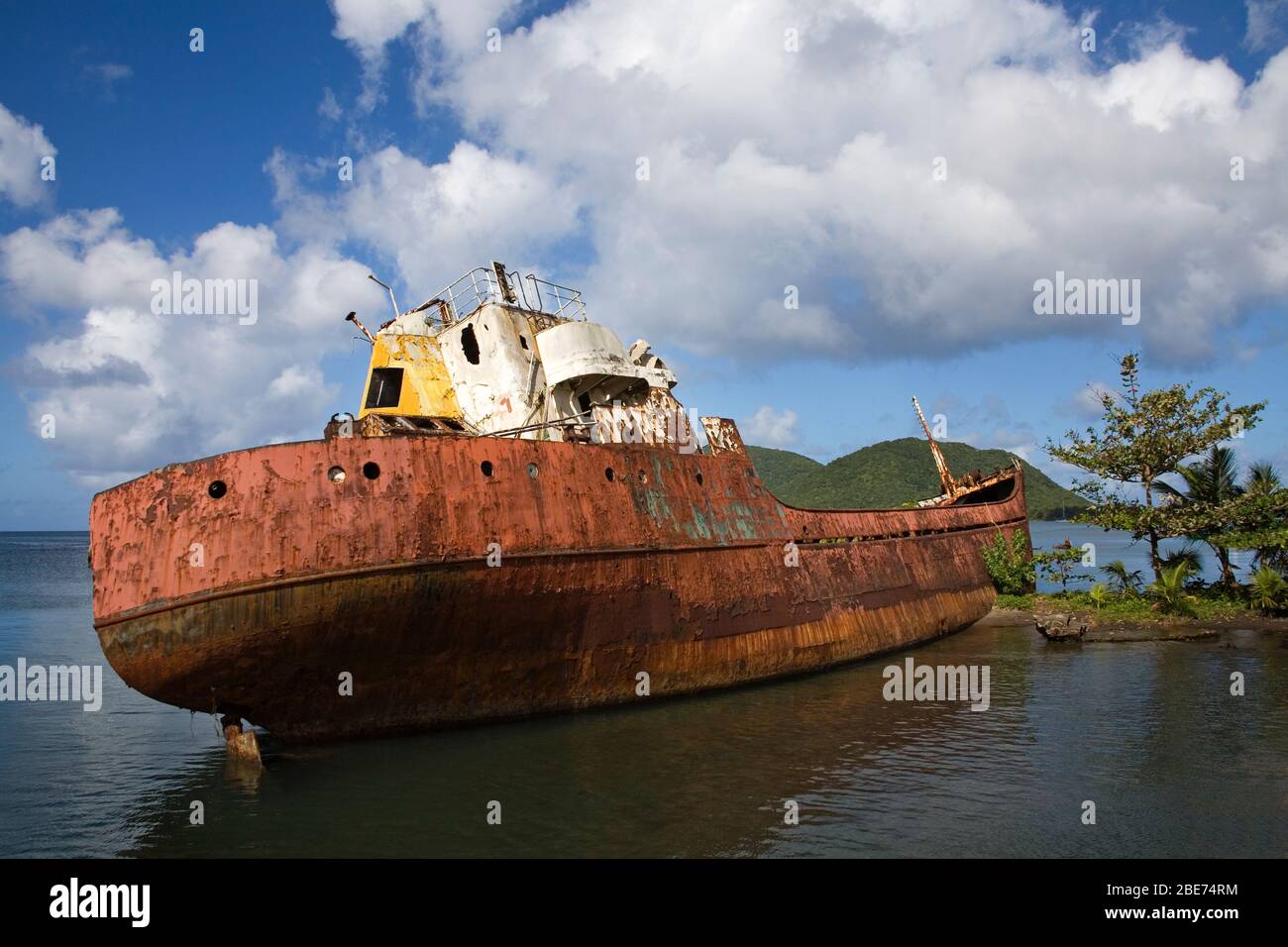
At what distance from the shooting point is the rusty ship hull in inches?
336

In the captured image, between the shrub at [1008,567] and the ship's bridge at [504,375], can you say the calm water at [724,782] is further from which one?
the shrub at [1008,567]

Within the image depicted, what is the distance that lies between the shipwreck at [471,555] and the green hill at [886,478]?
209 feet

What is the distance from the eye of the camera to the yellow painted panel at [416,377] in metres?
12.2

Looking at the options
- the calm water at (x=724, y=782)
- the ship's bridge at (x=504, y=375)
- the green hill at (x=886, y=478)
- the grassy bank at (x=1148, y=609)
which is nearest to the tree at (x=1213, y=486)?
the grassy bank at (x=1148, y=609)

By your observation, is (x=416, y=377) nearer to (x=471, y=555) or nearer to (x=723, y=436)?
(x=471, y=555)

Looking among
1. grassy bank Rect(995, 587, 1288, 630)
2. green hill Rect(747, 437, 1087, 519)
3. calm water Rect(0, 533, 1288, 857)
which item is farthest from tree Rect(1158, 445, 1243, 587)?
green hill Rect(747, 437, 1087, 519)

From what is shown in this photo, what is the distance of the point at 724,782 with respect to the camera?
27.9 feet

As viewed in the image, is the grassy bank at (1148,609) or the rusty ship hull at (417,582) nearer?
the rusty ship hull at (417,582)

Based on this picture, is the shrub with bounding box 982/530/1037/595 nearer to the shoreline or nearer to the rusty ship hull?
the shoreline

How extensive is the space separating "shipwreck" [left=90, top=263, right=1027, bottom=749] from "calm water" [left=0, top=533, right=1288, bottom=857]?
65cm

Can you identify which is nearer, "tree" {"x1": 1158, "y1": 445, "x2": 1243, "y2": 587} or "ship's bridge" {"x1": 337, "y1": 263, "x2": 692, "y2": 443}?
"ship's bridge" {"x1": 337, "y1": 263, "x2": 692, "y2": 443}
